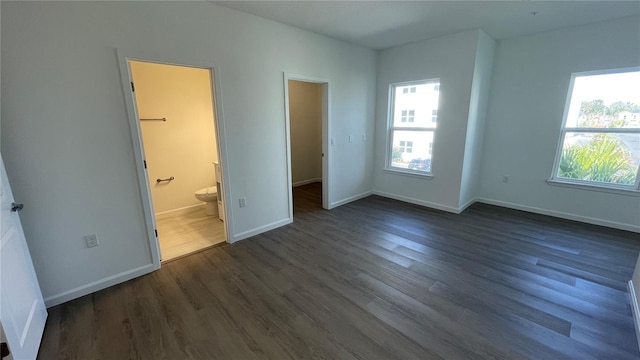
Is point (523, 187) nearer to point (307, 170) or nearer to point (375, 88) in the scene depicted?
point (375, 88)

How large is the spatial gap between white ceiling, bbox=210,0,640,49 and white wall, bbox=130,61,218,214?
1.65m

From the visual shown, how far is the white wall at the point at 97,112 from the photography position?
72.8 inches

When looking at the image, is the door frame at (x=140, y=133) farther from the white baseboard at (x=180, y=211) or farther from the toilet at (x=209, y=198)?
the white baseboard at (x=180, y=211)

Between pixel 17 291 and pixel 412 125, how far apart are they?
4.73 meters

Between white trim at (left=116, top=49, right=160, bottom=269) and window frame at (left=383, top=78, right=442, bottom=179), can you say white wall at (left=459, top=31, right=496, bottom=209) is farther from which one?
white trim at (left=116, top=49, right=160, bottom=269)

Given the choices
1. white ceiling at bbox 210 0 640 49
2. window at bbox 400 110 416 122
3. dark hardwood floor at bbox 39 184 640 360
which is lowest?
dark hardwood floor at bbox 39 184 640 360

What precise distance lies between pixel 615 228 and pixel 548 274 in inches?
78.6

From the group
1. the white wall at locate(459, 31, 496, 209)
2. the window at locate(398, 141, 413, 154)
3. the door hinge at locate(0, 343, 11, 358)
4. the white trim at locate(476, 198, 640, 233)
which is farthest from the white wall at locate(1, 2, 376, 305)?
the white trim at locate(476, 198, 640, 233)

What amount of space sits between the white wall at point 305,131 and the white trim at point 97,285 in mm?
3810

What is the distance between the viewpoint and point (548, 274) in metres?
2.43

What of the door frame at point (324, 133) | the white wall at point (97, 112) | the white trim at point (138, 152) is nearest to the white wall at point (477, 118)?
the door frame at point (324, 133)

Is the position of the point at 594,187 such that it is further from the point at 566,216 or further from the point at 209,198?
the point at 209,198

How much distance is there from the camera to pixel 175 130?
401cm

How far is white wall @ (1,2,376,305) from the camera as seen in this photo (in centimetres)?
185
